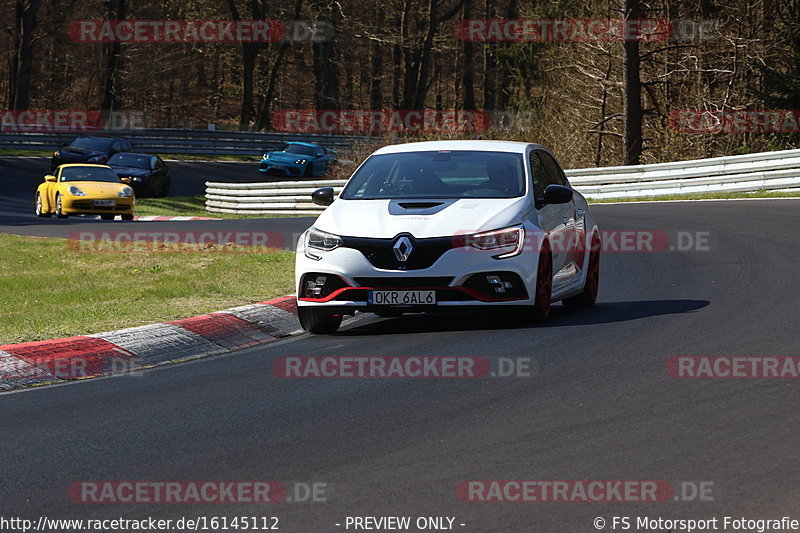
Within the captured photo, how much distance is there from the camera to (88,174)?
98.5 feet

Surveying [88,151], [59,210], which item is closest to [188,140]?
[88,151]

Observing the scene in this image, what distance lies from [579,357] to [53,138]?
43.1 meters

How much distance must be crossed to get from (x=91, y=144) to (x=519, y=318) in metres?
33.5

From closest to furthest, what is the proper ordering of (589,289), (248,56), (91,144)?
(589,289) < (91,144) < (248,56)

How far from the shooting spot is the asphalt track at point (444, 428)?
16.6 ft

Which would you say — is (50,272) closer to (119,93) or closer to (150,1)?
(119,93)

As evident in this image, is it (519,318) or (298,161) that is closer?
(519,318)

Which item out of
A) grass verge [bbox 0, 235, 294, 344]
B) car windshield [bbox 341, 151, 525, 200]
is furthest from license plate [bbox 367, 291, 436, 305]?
grass verge [bbox 0, 235, 294, 344]

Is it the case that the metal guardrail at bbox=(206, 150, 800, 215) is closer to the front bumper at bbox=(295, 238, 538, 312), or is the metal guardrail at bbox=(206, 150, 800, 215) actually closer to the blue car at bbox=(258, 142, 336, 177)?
the blue car at bbox=(258, 142, 336, 177)

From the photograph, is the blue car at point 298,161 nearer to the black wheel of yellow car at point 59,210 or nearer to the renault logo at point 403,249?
the black wheel of yellow car at point 59,210

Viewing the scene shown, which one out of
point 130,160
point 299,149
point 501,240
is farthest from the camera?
point 299,149

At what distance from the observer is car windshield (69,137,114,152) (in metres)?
41.3

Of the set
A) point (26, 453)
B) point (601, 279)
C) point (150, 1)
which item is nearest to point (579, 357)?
point (26, 453)

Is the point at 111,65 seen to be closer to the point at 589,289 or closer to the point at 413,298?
the point at 589,289
